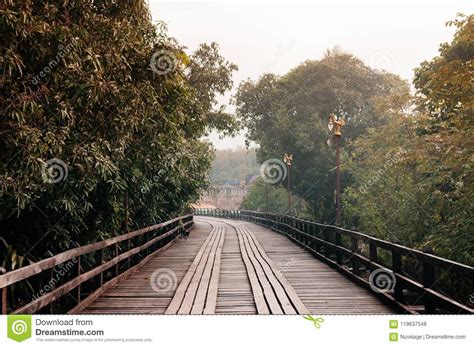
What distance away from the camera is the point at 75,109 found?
308 inches

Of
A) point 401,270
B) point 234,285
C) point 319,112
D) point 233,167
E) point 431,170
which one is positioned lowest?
point 234,285

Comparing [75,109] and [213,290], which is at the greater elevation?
[75,109]

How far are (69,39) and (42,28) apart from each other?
41cm

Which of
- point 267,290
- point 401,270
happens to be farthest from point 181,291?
point 401,270

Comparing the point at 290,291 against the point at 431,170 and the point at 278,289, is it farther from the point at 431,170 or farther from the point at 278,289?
the point at 431,170

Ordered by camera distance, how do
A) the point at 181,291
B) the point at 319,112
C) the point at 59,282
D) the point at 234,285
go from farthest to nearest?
the point at 319,112
the point at 234,285
the point at 59,282
the point at 181,291

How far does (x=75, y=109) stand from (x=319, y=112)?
32822 millimetres

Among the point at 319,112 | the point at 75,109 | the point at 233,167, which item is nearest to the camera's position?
the point at 75,109

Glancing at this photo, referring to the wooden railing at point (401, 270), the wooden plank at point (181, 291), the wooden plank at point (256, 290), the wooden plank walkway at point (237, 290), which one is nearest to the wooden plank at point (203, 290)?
the wooden plank walkway at point (237, 290)

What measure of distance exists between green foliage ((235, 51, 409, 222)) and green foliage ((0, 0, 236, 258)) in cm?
2823

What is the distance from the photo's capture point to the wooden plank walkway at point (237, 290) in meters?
7.84

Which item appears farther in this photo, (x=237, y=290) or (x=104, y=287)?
(x=237, y=290)

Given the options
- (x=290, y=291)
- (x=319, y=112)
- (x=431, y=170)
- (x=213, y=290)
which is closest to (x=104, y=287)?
(x=213, y=290)

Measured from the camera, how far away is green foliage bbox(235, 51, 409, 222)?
38.2 meters
